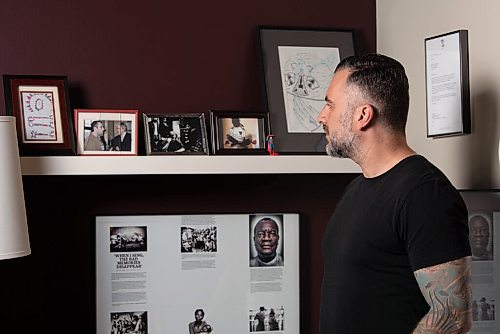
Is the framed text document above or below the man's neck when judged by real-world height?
below

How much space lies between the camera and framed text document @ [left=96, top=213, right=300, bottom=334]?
3199 mm

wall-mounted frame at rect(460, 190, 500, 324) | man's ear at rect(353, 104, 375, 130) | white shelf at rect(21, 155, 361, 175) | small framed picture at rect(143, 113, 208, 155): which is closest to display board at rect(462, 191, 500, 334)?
wall-mounted frame at rect(460, 190, 500, 324)

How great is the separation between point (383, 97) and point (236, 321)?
4.26 ft

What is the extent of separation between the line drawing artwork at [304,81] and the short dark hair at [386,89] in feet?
2.93

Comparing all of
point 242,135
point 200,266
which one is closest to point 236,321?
point 200,266

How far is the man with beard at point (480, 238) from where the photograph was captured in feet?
8.42

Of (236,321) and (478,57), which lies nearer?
(478,57)

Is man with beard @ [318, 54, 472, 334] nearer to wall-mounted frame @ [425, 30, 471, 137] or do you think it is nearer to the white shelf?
wall-mounted frame @ [425, 30, 471, 137]

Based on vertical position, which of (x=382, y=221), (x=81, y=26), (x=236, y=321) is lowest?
(x=236, y=321)

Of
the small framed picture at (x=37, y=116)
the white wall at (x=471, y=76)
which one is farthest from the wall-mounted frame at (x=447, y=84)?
the small framed picture at (x=37, y=116)

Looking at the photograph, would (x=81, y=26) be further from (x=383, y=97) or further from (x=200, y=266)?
(x=383, y=97)

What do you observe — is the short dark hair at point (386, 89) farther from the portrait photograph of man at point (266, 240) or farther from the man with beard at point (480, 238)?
the portrait photograph of man at point (266, 240)

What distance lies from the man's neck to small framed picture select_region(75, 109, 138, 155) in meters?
1.01

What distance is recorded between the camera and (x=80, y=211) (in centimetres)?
319
